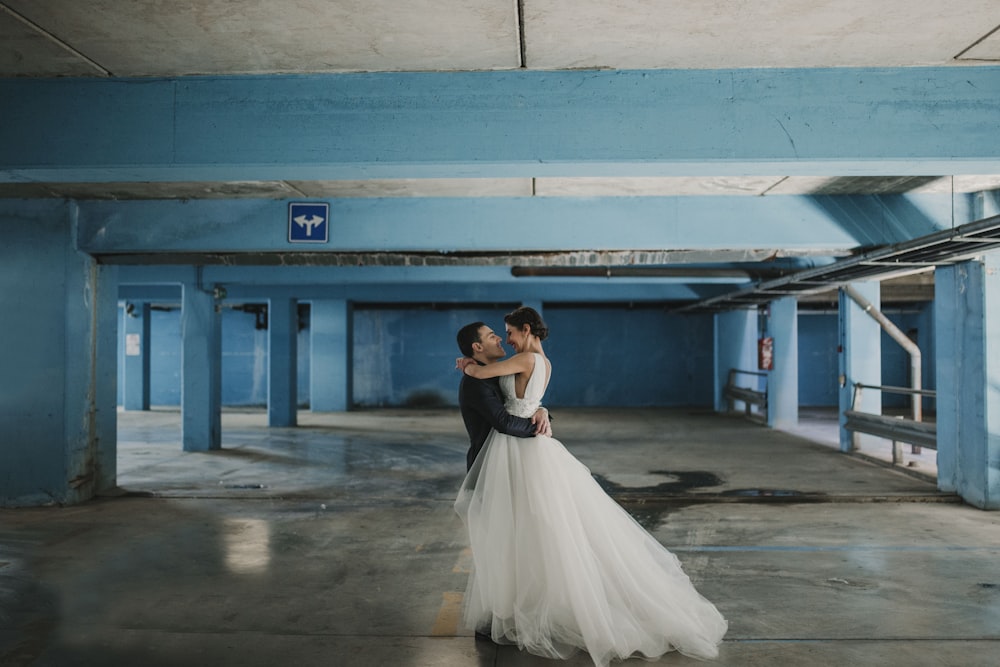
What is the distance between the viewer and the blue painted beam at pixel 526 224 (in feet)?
25.5

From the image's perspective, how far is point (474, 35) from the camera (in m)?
3.94

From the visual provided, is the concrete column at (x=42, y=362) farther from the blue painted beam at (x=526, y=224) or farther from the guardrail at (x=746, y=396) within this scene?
the guardrail at (x=746, y=396)

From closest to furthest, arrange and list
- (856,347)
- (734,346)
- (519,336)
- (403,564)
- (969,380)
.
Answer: (519,336), (403,564), (969,380), (856,347), (734,346)

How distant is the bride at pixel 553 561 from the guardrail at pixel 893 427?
19.9 feet

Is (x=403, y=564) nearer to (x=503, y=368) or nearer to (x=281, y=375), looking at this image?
(x=503, y=368)

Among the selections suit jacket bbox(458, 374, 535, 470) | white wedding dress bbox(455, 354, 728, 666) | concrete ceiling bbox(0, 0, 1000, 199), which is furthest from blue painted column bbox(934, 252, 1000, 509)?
suit jacket bbox(458, 374, 535, 470)

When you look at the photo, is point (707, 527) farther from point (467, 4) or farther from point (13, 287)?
point (13, 287)

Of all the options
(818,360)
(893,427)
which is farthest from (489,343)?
(818,360)

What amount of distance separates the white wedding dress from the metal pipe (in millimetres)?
7645

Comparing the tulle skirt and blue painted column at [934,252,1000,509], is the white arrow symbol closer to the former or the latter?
the tulle skirt

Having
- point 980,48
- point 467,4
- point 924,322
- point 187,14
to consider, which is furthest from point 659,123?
point 924,322

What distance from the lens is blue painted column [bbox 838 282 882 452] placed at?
11492 millimetres

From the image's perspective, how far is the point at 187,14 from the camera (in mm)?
3676

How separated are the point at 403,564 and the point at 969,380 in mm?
6229
